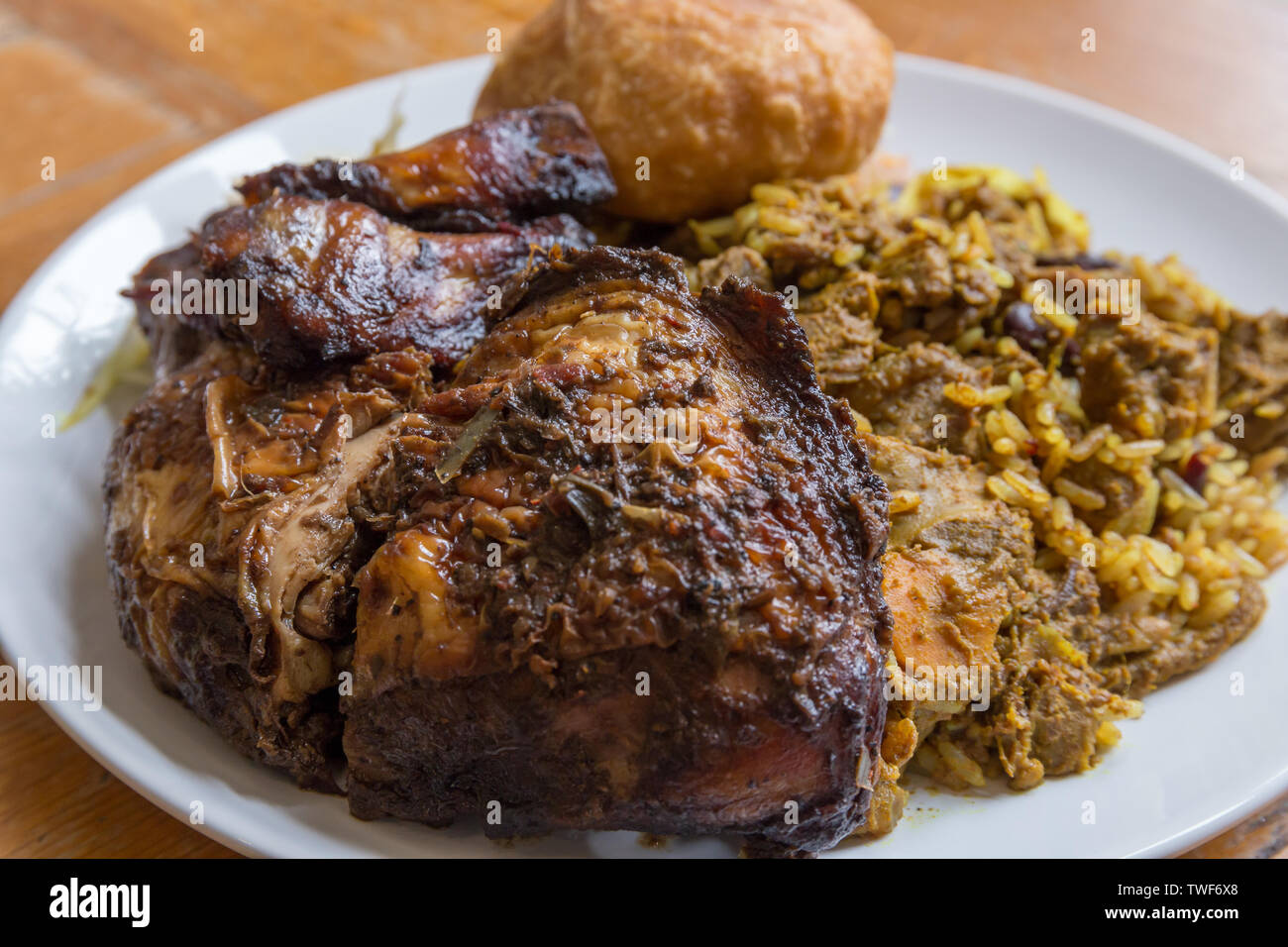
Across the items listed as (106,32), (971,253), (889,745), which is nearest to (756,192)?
(971,253)

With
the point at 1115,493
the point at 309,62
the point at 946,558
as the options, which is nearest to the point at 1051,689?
the point at 946,558

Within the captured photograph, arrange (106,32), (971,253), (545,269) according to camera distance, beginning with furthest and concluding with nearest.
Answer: (106,32) < (971,253) < (545,269)

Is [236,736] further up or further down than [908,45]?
further down

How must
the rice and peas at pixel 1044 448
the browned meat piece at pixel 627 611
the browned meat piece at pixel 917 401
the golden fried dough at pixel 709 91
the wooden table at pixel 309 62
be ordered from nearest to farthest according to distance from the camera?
the browned meat piece at pixel 627 611 < the rice and peas at pixel 1044 448 < the browned meat piece at pixel 917 401 < the golden fried dough at pixel 709 91 < the wooden table at pixel 309 62

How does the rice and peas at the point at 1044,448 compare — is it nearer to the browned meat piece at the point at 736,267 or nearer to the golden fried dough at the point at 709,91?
the browned meat piece at the point at 736,267

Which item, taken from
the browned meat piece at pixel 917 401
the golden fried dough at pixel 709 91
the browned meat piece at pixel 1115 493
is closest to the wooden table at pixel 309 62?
the golden fried dough at pixel 709 91

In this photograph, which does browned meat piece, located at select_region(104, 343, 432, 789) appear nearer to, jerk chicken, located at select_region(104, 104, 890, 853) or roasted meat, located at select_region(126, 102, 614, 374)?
jerk chicken, located at select_region(104, 104, 890, 853)

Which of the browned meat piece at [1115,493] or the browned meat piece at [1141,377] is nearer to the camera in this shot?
the browned meat piece at [1115,493]
